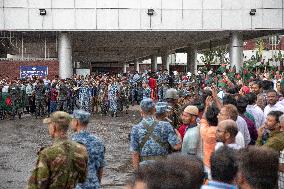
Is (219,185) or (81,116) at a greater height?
(81,116)

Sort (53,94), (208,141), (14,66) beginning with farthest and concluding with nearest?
(14,66), (53,94), (208,141)

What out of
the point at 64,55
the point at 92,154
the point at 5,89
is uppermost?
the point at 64,55

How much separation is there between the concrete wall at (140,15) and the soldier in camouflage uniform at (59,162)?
27536 mm

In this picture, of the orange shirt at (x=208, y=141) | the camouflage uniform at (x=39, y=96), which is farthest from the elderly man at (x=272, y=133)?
the camouflage uniform at (x=39, y=96)

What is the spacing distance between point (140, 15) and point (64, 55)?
5.04m

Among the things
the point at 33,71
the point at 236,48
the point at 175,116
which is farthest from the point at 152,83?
the point at 175,116

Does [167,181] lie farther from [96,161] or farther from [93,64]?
[93,64]

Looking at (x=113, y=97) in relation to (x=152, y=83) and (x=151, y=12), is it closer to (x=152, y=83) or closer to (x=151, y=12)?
(x=152, y=83)

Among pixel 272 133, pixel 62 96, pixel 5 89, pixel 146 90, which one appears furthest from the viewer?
pixel 146 90

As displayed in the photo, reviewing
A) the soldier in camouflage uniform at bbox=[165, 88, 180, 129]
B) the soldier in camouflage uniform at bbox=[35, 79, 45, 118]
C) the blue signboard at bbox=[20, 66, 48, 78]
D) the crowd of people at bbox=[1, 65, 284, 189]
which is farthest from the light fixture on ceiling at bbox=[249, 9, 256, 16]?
the soldier in camouflage uniform at bbox=[165, 88, 180, 129]

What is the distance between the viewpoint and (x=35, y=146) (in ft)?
57.2

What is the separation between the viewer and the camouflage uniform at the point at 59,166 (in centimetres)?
596

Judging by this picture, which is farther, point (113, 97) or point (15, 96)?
point (113, 97)

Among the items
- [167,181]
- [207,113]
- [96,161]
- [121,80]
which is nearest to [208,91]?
[207,113]
